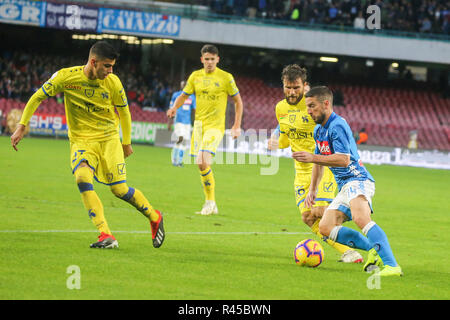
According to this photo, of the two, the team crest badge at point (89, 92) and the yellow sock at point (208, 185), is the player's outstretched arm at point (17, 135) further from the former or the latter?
the yellow sock at point (208, 185)

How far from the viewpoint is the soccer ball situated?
7.21 m

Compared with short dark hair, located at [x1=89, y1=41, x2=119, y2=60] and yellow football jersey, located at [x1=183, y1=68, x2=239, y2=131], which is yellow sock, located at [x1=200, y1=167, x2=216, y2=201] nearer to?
yellow football jersey, located at [x1=183, y1=68, x2=239, y2=131]

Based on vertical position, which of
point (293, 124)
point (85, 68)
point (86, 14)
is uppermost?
point (86, 14)

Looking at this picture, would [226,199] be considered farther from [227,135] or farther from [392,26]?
[392,26]

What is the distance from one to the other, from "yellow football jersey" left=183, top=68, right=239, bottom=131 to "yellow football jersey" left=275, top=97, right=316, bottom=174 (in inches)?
128

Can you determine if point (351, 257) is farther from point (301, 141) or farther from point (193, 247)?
point (193, 247)

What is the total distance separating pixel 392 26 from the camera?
3741 centimetres

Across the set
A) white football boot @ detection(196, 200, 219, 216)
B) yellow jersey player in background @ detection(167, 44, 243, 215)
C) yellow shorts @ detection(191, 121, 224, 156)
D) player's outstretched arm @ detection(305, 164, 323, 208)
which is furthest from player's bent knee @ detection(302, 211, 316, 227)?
yellow shorts @ detection(191, 121, 224, 156)

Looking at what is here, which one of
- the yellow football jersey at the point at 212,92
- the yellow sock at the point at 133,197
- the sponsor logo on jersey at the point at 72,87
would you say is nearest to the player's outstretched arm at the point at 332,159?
the yellow sock at the point at 133,197

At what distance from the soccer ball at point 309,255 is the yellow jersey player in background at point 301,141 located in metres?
0.70

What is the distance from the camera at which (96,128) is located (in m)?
7.95

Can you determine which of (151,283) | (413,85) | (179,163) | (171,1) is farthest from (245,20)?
(151,283)

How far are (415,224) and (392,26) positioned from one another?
89.6ft

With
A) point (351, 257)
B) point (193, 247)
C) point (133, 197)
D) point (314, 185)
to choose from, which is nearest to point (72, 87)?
point (133, 197)
